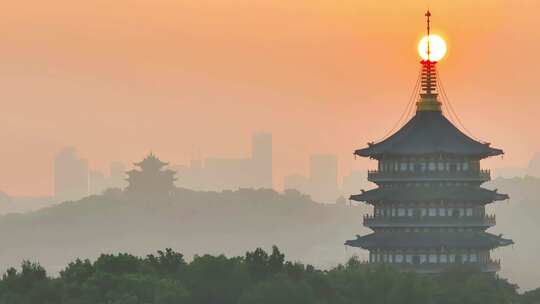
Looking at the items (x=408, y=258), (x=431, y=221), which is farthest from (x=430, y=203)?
(x=408, y=258)

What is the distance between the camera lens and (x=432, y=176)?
168000 mm

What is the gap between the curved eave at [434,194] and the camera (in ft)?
547

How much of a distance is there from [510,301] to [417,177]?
17249mm

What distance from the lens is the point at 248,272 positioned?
145 m

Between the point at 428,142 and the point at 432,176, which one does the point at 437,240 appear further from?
the point at 428,142

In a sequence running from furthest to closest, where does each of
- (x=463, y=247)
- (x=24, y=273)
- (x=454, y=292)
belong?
(x=463, y=247) < (x=454, y=292) < (x=24, y=273)

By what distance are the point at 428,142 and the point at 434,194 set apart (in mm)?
4427

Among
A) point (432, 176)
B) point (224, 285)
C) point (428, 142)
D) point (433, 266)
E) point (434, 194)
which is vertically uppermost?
point (428, 142)

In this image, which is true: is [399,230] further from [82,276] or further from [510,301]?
[82,276]

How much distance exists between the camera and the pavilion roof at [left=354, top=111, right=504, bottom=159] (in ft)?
552

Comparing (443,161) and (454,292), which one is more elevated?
(443,161)

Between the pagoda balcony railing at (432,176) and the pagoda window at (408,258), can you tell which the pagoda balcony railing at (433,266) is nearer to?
the pagoda window at (408,258)

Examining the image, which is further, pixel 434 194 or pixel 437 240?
pixel 437 240

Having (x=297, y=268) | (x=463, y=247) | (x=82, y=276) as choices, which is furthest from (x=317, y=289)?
(x=463, y=247)
